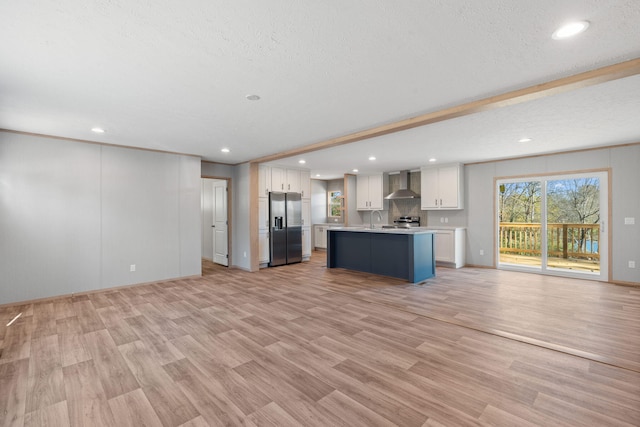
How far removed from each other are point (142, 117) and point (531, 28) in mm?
3883

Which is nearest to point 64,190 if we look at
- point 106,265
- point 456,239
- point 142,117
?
point 106,265

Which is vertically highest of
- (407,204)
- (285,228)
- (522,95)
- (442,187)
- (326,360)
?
(522,95)

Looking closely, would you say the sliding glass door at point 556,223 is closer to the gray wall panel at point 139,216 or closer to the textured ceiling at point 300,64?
the textured ceiling at point 300,64

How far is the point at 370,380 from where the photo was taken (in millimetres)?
2164

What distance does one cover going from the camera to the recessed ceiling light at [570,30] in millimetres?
1762

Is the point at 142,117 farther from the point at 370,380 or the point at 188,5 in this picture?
the point at 370,380

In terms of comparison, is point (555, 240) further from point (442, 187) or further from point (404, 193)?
point (404, 193)

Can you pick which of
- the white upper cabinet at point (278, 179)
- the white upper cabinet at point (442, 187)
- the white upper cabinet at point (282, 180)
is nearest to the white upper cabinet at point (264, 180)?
the white upper cabinet at point (282, 180)

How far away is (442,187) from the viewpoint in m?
7.05

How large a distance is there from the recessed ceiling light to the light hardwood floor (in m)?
→ 2.43

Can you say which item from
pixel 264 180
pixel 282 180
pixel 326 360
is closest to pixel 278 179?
pixel 282 180

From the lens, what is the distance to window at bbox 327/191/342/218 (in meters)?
9.90

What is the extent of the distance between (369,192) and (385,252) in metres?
3.52

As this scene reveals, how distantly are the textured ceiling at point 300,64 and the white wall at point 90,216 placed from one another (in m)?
0.66
